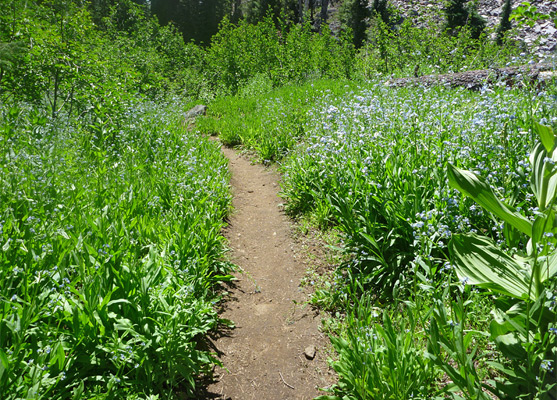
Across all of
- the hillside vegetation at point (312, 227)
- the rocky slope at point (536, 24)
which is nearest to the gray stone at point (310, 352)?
the hillside vegetation at point (312, 227)

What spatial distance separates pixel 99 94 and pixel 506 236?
6.62m

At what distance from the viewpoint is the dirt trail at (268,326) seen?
276 cm

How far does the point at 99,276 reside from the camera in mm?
2471

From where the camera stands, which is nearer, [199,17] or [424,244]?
[424,244]

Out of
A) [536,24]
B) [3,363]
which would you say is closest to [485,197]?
[3,363]

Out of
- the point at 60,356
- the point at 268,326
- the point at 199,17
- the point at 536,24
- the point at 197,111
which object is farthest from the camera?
the point at 199,17

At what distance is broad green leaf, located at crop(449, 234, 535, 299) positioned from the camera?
2.14 meters

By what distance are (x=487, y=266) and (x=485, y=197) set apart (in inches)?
16.7

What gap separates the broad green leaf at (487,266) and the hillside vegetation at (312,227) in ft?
0.04

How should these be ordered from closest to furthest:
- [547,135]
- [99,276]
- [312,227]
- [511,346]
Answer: [511,346]
[547,135]
[99,276]
[312,227]

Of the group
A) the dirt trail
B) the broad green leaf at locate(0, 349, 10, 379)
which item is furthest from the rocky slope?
the broad green leaf at locate(0, 349, 10, 379)

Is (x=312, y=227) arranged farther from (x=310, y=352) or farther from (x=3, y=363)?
(x=3, y=363)

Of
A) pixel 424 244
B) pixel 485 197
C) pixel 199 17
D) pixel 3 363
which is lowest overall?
pixel 3 363

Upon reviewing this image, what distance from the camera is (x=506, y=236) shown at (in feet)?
8.21
